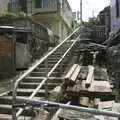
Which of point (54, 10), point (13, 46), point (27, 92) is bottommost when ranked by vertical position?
point (27, 92)

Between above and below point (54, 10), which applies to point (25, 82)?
below

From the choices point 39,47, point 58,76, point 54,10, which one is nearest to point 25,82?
point 58,76

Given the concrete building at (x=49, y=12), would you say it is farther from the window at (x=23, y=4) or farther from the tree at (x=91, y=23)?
the tree at (x=91, y=23)

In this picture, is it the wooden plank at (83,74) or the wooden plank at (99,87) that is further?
the wooden plank at (83,74)

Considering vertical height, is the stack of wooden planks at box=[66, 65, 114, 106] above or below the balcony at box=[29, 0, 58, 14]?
below

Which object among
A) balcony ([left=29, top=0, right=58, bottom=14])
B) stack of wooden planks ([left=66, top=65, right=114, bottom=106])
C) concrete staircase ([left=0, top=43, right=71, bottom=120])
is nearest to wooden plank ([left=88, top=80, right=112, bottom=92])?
stack of wooden planks ([left=66, top=65, right=114, bottom=106])

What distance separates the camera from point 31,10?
1068 inches

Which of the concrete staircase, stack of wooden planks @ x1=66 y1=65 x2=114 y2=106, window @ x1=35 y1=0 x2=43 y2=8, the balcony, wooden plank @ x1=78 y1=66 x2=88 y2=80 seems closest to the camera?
the concrete staircase

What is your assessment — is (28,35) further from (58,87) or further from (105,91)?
(105,91)

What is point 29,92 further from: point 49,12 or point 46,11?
point 46,11

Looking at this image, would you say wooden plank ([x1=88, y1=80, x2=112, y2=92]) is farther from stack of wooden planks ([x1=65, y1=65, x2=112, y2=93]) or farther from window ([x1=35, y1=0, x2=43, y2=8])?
window ([x1=35, y1=0, x2=43, y2=8])

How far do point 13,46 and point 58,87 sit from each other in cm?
353

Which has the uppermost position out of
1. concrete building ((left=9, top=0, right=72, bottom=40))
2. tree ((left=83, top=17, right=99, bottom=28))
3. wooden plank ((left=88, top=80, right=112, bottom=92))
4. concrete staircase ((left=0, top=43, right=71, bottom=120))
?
concrete building ((left=9, top=0, right=72, bottom=40))

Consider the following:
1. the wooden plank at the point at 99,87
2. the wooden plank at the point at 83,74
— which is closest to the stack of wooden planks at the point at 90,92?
the wooden plank at the point at 99,87
